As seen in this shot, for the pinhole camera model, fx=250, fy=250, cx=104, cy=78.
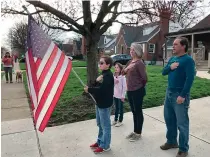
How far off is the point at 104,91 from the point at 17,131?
7.56 ft

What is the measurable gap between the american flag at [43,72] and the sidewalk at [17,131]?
3.11ft

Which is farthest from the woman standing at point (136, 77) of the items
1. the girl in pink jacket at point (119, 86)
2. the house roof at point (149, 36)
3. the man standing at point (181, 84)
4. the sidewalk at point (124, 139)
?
the house roof at point (149, 36)

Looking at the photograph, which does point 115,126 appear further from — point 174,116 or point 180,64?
point 180,64

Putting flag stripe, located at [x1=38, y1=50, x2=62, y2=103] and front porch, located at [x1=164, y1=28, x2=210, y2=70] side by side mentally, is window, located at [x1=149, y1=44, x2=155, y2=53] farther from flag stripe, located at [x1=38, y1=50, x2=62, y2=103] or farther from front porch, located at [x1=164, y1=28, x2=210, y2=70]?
flag stripe, located at [x1=38, y1=50, x2=62, y2=103]

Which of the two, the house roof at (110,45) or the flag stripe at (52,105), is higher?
the house roof at (110,45)

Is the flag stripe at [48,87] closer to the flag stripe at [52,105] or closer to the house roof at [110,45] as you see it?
the flag stripe at [52,105]

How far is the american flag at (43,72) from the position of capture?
10.9 ft

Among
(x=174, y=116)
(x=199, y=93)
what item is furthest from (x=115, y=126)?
(x=199, y=93)

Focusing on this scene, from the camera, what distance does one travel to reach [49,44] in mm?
3572

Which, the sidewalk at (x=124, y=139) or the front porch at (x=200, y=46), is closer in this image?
the sidewalk at (x=124, y=139)

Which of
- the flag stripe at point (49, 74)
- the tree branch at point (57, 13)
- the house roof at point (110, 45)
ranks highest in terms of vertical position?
the house roof at point (110, 45)

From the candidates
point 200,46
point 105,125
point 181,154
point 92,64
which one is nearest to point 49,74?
point 105,125

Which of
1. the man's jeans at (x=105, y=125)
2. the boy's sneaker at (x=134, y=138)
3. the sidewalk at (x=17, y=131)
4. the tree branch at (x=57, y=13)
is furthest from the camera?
the tree branch at (x=57, y=13)

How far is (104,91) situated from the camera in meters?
3.64
